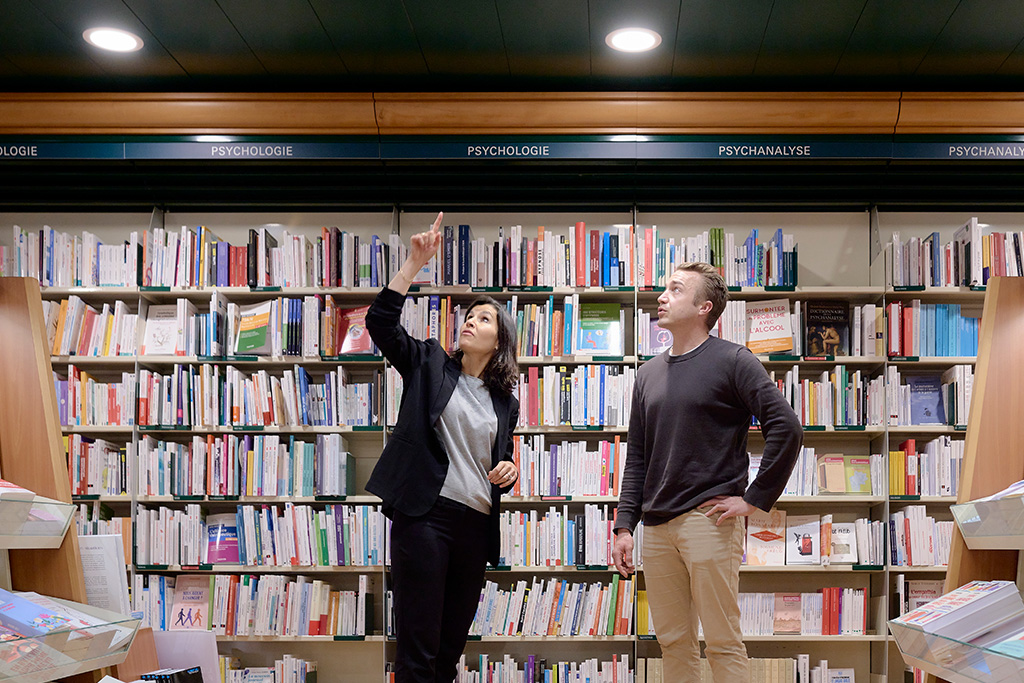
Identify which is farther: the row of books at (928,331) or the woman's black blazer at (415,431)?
the row of books at (928,331)

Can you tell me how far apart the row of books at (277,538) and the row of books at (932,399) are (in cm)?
260

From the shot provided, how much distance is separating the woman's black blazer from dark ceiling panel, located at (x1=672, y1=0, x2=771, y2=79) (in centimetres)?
190

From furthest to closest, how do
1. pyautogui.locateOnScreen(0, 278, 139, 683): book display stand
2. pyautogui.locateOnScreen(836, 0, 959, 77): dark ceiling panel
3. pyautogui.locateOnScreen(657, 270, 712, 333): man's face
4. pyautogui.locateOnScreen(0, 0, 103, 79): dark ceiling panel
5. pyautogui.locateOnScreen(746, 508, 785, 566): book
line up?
pyautogui.locateOnScreen(746, 508, 785, 566): book, pyautogui.locateOnScreen(0, 0, 103, 79): dark ceiling panel, pyautogui.locateOnScreen(836, 0, 959, 77): dark ceiling panel, pyautogui.locateOnScreen(657, 270, 712, 333): man's face, pyautogui.locateOnScreen(0, 278, 139, 683): book display stand

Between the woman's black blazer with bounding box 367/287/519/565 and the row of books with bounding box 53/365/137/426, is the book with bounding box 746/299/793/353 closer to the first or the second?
the woman's black blazer with bounding box 367/287/519/565

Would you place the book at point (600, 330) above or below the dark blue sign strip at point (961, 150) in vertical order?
below

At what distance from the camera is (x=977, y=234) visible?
4379mm

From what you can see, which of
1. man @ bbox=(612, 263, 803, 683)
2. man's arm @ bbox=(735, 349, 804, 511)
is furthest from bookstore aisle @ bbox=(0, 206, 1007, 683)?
man's arm @ bbox=(735, 349, 804, 511)

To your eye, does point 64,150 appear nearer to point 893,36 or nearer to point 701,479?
point 701,479

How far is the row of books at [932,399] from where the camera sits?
437 cm

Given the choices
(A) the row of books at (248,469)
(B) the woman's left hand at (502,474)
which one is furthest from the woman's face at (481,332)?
(A) the row of books at (248,469)

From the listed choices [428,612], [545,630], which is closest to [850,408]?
[545,630]

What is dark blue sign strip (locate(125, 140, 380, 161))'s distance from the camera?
4.42m

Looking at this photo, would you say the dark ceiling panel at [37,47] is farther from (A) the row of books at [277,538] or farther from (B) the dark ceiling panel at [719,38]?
(B) the dark ceiling panel at [719,38]

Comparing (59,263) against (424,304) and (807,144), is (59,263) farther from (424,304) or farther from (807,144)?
(807,144)
